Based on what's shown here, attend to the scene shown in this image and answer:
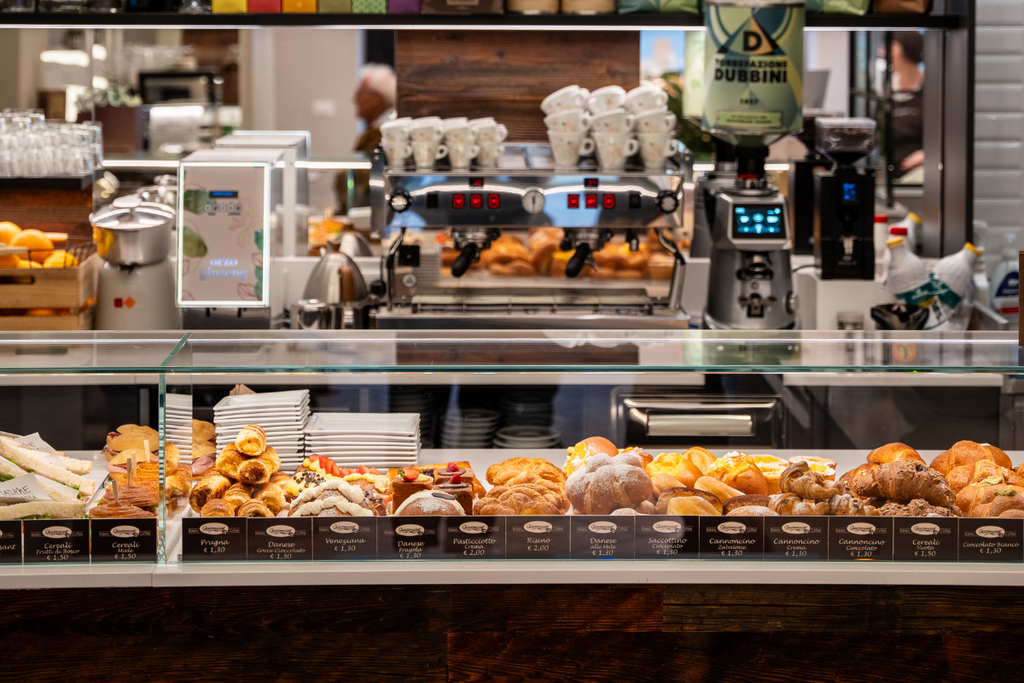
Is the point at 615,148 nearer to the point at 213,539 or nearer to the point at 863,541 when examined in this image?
the point at 863,541

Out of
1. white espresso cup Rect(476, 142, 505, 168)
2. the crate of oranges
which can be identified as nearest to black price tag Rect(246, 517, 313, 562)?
the crate of oranges

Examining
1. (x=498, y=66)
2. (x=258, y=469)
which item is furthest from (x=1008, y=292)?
(x=258, y=469)

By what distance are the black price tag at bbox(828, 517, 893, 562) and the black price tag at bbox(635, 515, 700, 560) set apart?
22 cm

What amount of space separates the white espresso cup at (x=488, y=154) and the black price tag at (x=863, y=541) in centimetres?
193

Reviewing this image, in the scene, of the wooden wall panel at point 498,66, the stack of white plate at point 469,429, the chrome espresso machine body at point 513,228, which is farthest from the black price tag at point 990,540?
the wooden wall panel at point 498,66

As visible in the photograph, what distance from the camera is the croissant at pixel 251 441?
1.86 meters

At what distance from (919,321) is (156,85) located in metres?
4.76

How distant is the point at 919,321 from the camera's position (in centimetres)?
328

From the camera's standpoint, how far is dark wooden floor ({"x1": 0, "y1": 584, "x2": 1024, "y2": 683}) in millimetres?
1684

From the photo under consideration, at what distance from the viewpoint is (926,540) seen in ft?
5.62

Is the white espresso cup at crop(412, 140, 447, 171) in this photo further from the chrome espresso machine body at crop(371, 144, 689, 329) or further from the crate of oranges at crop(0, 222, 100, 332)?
the crate of oranges at crop(0, 222, 100, 332)

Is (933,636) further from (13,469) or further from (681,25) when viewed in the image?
(681,25)

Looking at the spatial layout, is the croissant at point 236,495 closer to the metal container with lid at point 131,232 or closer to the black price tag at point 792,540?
the black price tag at point 792,540

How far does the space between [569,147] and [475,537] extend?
6.10 ft
